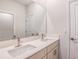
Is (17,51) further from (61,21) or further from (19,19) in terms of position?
(61,21)

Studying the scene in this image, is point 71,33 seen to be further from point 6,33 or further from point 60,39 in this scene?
point 6,33

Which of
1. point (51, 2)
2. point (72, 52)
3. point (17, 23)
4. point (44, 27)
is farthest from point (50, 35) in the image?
point (17, 23)

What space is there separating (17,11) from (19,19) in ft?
0.53

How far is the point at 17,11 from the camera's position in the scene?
5.46ft

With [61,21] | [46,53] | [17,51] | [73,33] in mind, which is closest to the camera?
[17,51]

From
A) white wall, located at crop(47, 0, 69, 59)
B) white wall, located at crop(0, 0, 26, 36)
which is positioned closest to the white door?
white wall, located at crop(47, 0, 69, 59)

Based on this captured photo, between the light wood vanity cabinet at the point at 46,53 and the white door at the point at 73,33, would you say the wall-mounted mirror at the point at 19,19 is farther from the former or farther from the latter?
the white door at the point at 73,33

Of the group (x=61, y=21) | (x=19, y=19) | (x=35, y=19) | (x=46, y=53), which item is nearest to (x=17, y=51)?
(x=46, y=53)

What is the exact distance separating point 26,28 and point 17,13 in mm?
427

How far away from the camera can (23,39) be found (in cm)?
181

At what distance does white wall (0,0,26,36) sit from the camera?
140 centimetres

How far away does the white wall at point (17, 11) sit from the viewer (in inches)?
55.2

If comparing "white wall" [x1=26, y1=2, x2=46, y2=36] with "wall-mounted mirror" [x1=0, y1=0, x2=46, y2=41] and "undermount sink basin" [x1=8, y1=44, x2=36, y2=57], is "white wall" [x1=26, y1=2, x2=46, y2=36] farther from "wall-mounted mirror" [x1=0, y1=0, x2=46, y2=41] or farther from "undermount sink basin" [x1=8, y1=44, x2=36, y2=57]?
"undermount sink basin" [x1=8, y1=44, x2=36, y2=57]

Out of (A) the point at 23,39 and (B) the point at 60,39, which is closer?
(A) the point at 23,39
